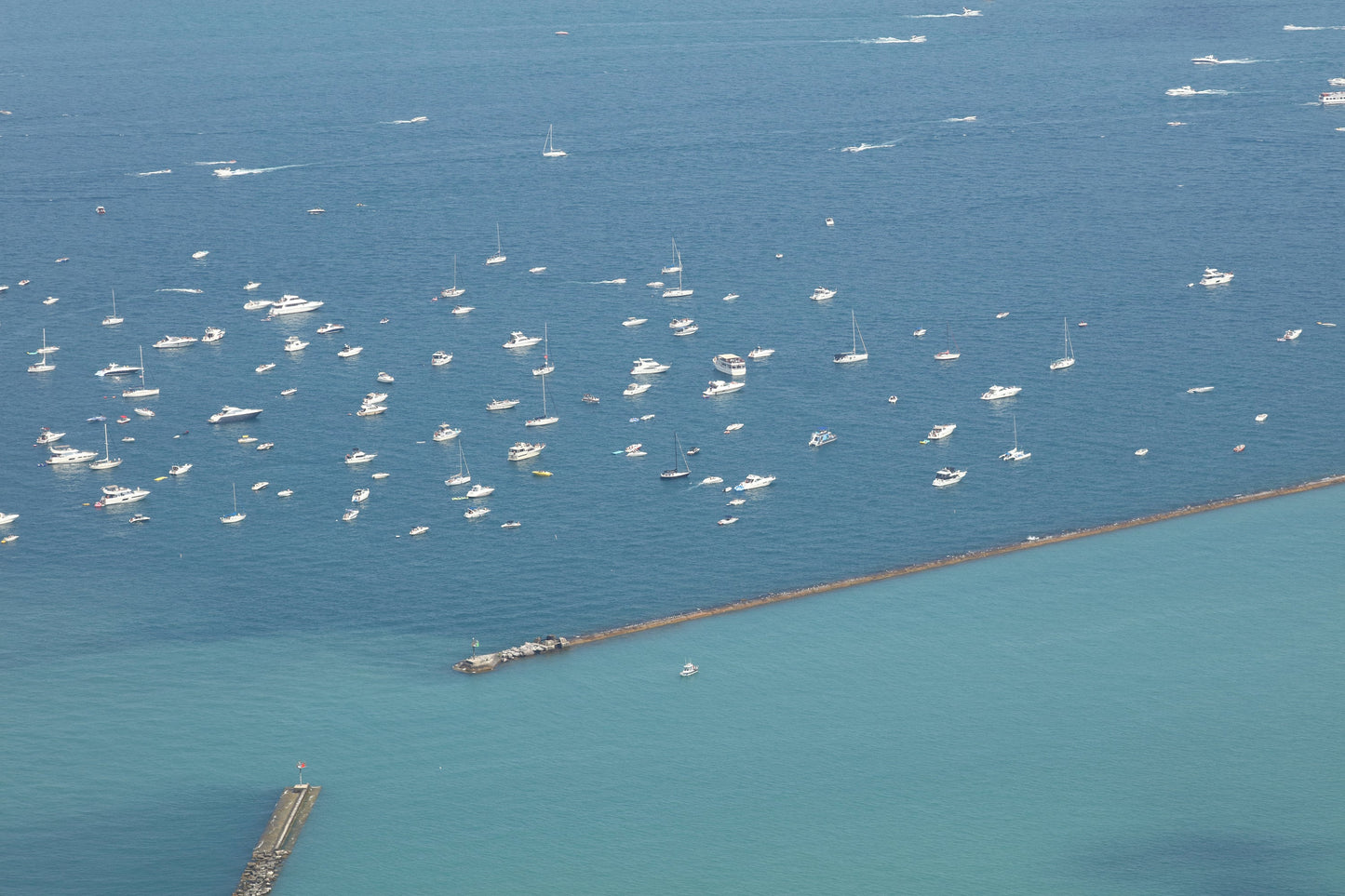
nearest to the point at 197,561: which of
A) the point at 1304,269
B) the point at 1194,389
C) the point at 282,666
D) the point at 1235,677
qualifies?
the point at 282,666

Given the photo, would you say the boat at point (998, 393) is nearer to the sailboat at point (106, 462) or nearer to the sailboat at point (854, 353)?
the sailboat at point (854, 353)

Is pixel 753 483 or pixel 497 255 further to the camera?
pixel 497 255

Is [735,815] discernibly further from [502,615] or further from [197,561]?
[197,561]

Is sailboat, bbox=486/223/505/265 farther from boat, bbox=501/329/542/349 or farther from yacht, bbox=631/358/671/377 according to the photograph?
yacht, bbox=631/358/671/377

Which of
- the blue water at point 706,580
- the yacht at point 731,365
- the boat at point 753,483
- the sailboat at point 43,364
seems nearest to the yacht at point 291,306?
the blue water at point 706,580

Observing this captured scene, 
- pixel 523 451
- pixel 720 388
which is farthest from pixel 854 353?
pixel 523 451

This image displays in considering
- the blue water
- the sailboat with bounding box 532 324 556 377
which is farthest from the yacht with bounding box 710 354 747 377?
the sailboat with bounding box 532 324 556 377

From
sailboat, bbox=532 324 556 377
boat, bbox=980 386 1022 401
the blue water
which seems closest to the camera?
the blue water

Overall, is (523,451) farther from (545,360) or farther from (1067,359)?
(1067,359)
